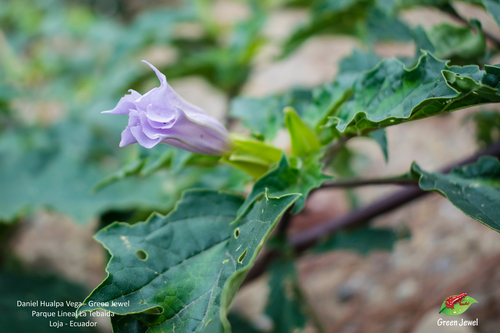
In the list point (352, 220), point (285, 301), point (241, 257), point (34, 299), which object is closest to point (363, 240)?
point (352, 220)

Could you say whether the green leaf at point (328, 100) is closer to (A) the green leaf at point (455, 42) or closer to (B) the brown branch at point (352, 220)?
(A) the green leaf at point (455, 42)

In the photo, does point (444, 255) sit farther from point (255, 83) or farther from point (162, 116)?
point (255, 83)

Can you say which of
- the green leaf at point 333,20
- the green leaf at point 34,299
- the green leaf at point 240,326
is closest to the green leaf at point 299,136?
the green leaf at point 333,20

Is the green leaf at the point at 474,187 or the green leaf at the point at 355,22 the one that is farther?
the green leaf at the point at 355,22

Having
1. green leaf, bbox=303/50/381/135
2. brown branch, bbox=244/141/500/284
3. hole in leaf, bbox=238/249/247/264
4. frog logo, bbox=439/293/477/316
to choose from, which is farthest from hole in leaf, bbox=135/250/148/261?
frog logo, bbox=439/293/477/316

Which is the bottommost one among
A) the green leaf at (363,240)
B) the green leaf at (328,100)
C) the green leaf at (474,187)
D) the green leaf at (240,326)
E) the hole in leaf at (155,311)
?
the green leaf at (240,326)

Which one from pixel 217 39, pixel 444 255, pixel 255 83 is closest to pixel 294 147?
pixel 444 255
